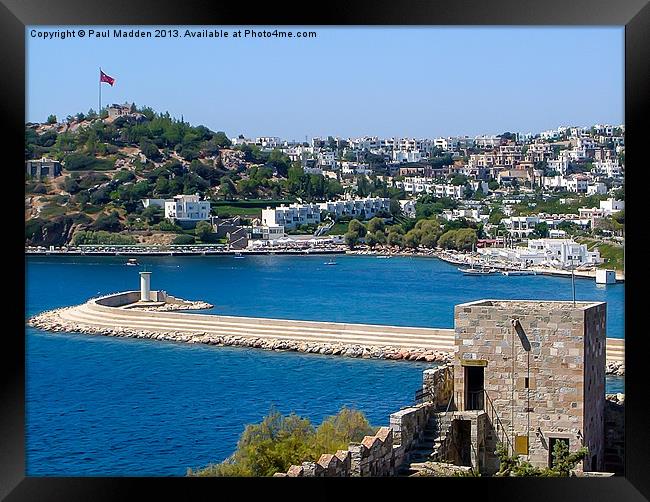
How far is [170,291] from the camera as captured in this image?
19.6m

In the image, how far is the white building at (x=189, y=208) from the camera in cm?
1945

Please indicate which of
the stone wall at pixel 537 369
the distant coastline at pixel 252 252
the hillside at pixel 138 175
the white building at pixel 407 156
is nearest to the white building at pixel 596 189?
the distant coastline at pixel 252 252

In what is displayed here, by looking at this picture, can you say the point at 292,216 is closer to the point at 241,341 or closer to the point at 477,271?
the point at 477,271

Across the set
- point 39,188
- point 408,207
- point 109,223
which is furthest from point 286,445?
point 39,188

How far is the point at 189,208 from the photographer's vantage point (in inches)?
771

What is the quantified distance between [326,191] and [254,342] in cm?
439

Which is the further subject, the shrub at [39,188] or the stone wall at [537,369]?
the shrub at [39,188]

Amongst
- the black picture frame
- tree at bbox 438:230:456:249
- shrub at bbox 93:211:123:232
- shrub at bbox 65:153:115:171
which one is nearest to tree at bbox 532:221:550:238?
tree at bbox 438:230:456:249

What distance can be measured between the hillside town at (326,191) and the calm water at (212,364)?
47 centimetres

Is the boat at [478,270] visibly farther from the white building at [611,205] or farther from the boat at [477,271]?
the white building at [611,205]

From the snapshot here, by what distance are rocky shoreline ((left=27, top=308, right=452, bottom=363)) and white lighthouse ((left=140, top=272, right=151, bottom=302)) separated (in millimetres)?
1325
